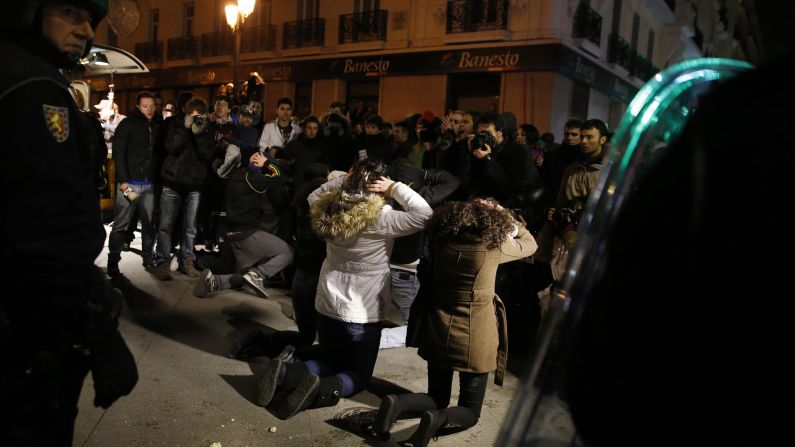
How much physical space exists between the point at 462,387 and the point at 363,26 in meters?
18.8

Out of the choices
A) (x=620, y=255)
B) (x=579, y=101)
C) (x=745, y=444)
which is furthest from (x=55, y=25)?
(x=579, y=101)

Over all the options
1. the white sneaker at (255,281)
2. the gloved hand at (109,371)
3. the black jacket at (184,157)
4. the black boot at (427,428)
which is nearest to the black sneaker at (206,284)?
the white sneaker at (255,281)

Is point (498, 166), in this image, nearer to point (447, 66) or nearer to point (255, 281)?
point (255, 281)

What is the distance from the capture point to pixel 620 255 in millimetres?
892

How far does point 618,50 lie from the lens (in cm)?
2216

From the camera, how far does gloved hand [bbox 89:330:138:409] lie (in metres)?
1.81

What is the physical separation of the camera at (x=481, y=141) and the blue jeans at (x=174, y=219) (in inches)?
140

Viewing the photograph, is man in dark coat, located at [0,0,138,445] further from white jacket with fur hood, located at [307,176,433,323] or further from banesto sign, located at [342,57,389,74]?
banesto sign, located at [342,57,389,74]

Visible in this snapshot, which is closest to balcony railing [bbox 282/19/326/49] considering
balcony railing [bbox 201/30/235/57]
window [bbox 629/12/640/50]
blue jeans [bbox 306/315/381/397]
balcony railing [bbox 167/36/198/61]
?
balcony railing [bbox 201/30/235/57]

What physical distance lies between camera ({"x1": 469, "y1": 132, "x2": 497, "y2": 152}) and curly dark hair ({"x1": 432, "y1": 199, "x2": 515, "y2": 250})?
5.75 ft

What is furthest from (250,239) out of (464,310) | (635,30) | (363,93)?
(635,30)

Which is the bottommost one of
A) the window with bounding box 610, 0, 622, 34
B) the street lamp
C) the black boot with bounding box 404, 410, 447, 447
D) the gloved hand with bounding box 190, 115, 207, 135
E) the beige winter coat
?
the black boot with bounding box 404, 410, 447, 447

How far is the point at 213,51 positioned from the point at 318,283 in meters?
23.3

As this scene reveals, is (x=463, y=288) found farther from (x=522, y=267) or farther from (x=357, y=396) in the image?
(x=522, y=267)
